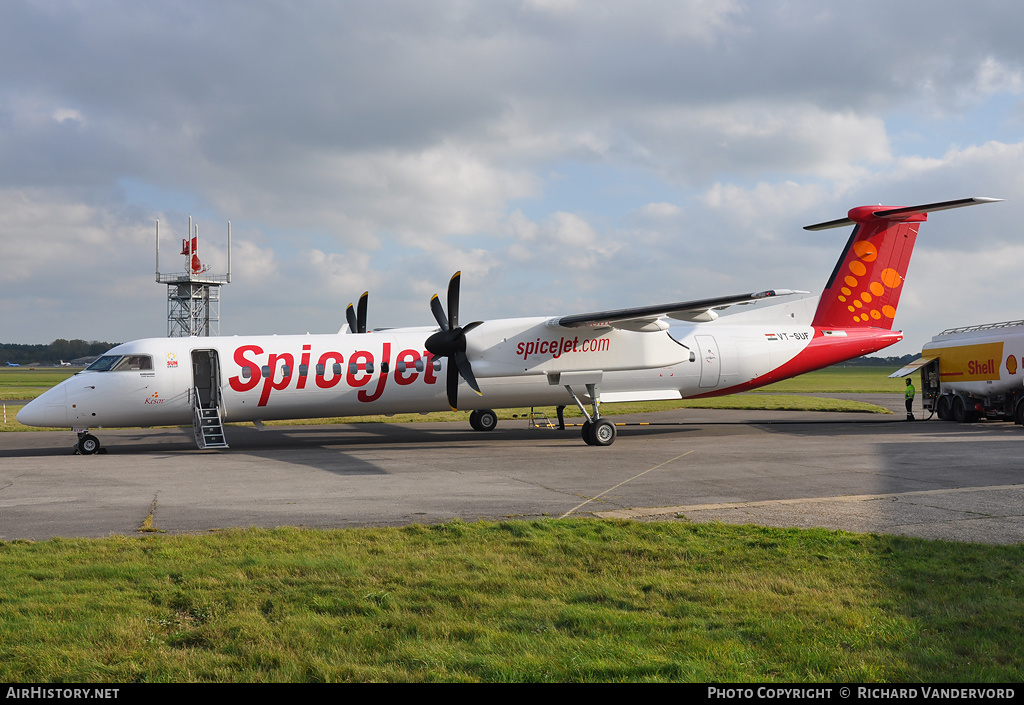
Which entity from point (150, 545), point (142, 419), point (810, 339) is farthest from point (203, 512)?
point (810, 339)

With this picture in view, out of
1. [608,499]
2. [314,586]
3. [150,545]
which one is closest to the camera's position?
[314,586]

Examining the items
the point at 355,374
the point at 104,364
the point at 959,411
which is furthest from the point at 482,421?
the point at 959,411

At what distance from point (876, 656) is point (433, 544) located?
15.6 ft

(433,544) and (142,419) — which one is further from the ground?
(142,419)

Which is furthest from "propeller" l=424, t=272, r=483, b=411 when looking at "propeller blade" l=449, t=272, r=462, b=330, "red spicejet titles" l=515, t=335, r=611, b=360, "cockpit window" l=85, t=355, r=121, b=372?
"cockpit window" l=85, t=355, r=121, b=372

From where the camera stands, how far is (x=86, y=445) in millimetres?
18703

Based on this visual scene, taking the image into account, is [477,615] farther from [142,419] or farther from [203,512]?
[142,419]

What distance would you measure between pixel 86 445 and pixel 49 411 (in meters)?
1.25

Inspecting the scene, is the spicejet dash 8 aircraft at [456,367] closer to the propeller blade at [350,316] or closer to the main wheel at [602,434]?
the main wheel at [602,434]

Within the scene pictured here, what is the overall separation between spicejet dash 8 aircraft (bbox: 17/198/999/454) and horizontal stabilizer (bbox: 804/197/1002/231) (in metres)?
0.06

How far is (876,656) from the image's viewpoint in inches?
187

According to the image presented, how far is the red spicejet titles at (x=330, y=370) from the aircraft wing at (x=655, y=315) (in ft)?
14.8

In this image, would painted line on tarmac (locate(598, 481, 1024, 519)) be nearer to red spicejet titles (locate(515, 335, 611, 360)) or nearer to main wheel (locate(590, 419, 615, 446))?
main wheel (locate(590, 419, 615, 446))
